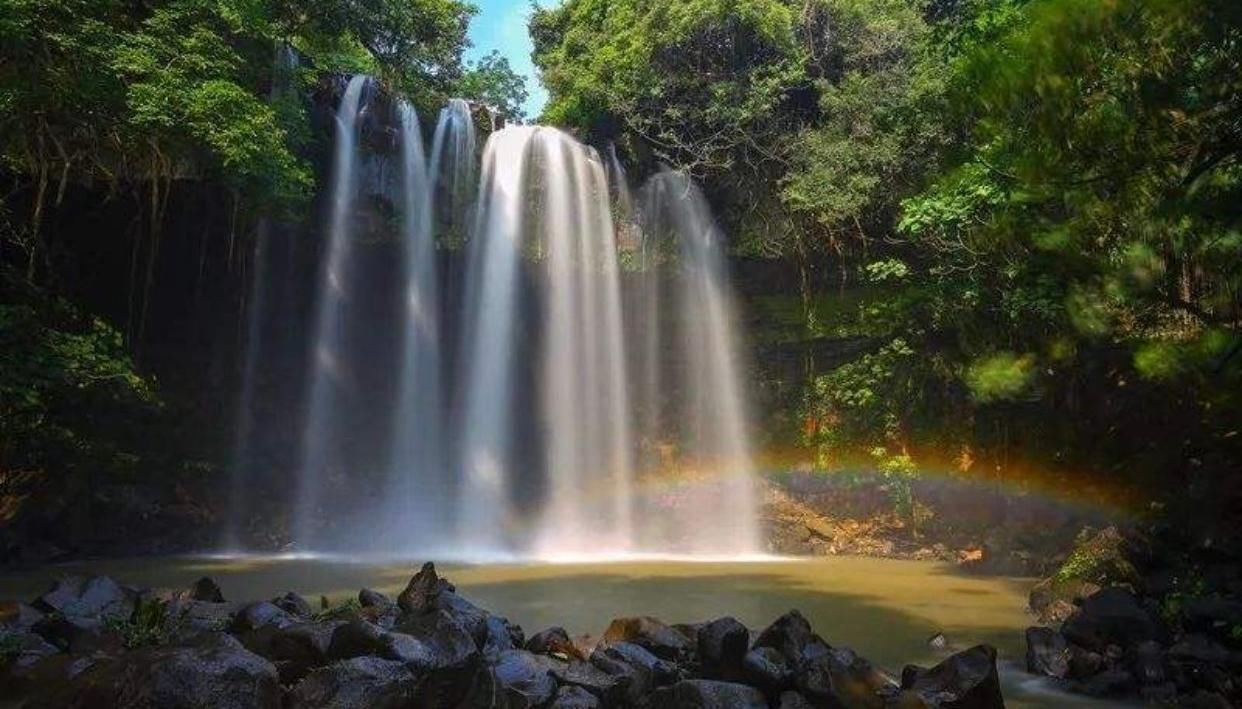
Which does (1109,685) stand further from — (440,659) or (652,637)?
(440,659)

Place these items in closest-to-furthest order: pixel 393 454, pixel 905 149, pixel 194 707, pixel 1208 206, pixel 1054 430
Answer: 1. pixel 194 707
2. pixel 1208 206
3. pixel 1054 430
4. pixel 905 149
5. pixel 393 454

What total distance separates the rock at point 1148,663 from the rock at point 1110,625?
0.28m

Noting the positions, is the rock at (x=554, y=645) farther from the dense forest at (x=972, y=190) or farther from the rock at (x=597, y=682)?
the dense forest at (x=972, y=190)

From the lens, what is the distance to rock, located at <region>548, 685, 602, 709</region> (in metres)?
5.09

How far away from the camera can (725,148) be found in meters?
20.3

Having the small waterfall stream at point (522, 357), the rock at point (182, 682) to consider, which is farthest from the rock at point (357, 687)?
the small waterfall stream at point (522, 357)

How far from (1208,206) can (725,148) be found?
52.4 feet

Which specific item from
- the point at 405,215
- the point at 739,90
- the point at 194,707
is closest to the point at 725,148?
the point at 739,90

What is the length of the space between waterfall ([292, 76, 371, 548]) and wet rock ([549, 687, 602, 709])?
48.9 feet

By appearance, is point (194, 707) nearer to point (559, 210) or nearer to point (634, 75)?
point (559, 210)

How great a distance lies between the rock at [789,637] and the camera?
19.3 ft

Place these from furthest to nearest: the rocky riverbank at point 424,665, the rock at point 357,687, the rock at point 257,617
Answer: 1. the rock at point 257,617
2. the rock at point 357,687
3. the rocky riverbank at point 424,665

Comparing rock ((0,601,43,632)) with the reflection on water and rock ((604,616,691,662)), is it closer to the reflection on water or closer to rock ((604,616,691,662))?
the reflection on water

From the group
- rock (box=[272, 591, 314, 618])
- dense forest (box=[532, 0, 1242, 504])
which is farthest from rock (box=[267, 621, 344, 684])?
dense forest (box=[532, 0, 1242, 504])
